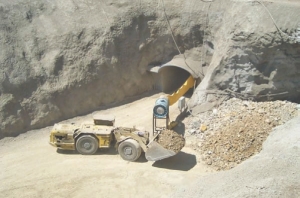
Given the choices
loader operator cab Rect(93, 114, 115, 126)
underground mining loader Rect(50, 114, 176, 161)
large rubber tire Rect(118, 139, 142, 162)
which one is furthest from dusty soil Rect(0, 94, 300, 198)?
loader operator cab Rect(93, 114, 115, 126)

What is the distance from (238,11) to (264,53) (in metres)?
2.39

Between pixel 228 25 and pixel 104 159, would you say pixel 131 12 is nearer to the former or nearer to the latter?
pixel 228 25

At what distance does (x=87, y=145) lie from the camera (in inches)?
609

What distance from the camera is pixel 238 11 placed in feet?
→ 58.7

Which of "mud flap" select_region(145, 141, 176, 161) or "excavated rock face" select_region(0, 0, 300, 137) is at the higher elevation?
"excavated rock face" select_region(0, 0, 300, 137)

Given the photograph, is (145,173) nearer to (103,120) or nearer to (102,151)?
(102,151)

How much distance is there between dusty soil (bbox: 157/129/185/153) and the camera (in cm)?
1456

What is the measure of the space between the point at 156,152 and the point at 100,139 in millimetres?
2347

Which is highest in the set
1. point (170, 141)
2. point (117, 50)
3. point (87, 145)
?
point (117, 50)

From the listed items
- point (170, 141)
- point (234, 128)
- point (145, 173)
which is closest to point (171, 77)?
point (234, 128)

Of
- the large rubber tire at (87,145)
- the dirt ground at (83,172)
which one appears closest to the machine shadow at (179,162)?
the dirt ground at (83,172)

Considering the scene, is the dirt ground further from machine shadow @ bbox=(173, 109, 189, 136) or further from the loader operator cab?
machine shadow @ bbox=(173, 109, 189, 136)

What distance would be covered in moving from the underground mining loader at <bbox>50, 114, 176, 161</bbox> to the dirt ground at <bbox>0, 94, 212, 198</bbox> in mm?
374

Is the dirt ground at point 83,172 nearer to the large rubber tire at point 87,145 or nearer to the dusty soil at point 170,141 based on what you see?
the large rubber tire at point 87,145
